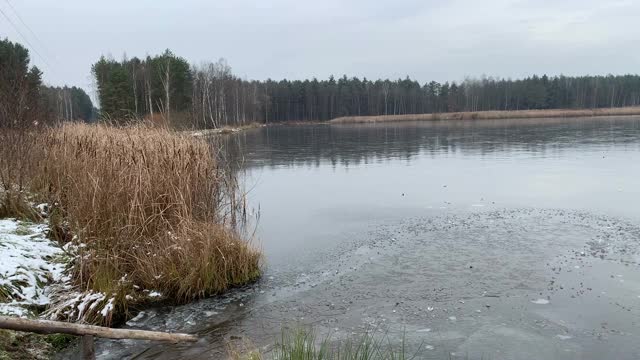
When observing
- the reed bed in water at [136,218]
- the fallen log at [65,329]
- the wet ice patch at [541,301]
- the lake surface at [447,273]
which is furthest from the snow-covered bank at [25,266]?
the wet ice patch at [541,301]

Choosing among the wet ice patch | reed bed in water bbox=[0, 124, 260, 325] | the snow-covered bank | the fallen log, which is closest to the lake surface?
the wet ice patch

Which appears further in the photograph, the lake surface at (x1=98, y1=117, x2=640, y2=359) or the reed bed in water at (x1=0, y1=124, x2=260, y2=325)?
the reed bed in water at (x1=0, y1=124, x2=260, y2=325)

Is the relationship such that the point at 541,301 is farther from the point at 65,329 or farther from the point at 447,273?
the point at 65,329

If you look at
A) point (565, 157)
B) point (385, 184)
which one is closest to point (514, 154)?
point (565, 157)

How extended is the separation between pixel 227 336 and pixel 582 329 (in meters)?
4.29

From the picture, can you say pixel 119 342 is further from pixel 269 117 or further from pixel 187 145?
pixel 269 117

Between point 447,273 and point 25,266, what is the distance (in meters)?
6.27

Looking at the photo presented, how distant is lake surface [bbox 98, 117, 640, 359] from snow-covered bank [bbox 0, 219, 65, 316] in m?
1.15

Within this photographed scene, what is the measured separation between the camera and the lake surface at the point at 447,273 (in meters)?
6.09

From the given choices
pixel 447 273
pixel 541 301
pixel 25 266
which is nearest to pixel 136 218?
pixel 25 266

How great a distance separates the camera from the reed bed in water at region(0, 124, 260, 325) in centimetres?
709

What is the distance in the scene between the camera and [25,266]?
276 inches

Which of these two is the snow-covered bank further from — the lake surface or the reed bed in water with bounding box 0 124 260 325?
the lake surface

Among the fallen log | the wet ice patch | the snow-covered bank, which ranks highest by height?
the fallen log
